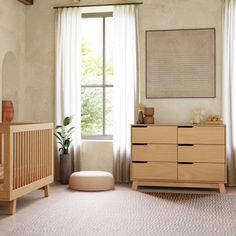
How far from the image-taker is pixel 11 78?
5895 mm

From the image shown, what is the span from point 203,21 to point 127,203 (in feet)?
9.04

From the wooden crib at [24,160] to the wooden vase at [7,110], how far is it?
69 centimetres

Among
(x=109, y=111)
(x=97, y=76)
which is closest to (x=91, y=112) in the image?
(x=109, y=111)

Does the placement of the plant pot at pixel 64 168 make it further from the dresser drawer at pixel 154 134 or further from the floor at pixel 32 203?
the dresser drawer at pixel 154 134

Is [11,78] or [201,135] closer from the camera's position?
[201,135]

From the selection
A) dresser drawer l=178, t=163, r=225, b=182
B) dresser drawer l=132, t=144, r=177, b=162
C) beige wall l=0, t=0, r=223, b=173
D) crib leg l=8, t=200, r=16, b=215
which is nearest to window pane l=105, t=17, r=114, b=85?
beige wall l=0, t=0, r=223, b=173

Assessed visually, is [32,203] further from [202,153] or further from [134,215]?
[202,153]

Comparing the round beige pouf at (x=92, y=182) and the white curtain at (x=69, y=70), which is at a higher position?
the white curtain at (x=69, y=70)

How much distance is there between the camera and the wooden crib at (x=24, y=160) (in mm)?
3828

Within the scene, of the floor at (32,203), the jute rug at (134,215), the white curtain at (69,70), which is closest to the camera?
the jute rug at (134,215)

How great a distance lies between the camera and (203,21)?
5.68m

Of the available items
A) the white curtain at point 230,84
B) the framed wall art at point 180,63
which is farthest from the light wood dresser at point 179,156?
the framed wall art at point 180,63

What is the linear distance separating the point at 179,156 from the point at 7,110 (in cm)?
229

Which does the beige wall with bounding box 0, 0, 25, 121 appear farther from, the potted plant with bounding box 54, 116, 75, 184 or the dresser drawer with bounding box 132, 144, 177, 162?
the dresser drawer with bounding box 132, 144, 177, 162
